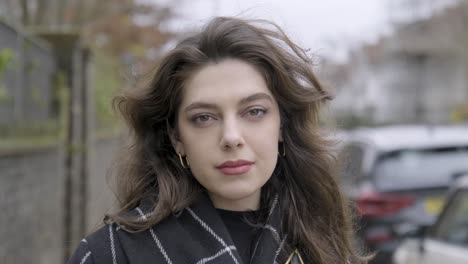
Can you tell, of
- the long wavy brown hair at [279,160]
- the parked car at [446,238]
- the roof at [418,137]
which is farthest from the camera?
the roof at [418,137]

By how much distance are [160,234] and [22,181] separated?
12.1 feet

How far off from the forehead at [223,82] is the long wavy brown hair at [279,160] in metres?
0.03

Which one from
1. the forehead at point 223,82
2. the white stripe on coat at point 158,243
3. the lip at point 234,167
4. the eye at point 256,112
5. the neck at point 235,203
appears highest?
the forehead at point 223,82

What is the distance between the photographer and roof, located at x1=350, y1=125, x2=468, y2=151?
23.8 ft

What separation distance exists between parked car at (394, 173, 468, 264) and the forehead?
2986 millimetres

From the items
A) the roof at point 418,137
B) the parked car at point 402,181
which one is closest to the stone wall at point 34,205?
the parked car at point 402,181

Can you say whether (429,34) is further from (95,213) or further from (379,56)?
(95,213)

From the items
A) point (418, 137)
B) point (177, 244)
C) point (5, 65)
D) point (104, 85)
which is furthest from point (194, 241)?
point (104, 85)

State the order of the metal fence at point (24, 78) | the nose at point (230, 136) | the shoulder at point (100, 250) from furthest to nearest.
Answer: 1. the metal fence at point (24, 78)
2. the nose at point (230, 136)
3. the shoulder at point (100, 250)

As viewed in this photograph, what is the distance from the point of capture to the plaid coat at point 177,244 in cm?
204

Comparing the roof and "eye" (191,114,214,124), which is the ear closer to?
"eye" (191,114,214,124)

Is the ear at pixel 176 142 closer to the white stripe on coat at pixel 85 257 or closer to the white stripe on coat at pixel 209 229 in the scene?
the white stripe on coat at pixel 209 229

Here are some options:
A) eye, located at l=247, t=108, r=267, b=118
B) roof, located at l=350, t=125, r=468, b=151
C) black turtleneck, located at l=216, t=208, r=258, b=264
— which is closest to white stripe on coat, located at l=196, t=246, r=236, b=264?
black turtleneck, located at l=216, t=208, r=258, b=264

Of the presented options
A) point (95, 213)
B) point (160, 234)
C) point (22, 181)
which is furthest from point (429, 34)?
point (160, 234)
